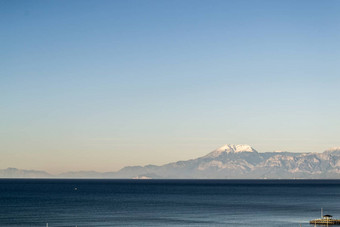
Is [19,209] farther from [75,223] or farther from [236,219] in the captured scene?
[236,219]

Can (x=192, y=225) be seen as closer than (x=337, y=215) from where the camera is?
Yes

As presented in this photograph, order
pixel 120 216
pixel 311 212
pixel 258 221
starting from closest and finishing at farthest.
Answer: pixel 258 221 < pixel 120 216 < pixel 311 212

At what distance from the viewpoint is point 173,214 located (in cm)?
15938

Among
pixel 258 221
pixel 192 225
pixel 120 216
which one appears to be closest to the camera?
pixel 192 225

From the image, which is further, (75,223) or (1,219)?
(1,219)

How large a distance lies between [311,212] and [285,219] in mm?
26380

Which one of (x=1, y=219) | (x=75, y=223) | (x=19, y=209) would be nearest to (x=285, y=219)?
(x=75, y=223)

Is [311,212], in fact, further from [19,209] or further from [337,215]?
[19,209]

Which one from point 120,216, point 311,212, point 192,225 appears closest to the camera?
point 192,225

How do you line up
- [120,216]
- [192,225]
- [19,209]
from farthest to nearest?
[19,209] → [120,216] → [192,225]

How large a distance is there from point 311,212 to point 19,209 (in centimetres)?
9216

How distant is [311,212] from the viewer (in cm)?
16525

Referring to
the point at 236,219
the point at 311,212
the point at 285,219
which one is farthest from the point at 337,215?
the point at 236,219

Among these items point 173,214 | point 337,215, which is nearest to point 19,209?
point 173,214
